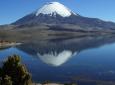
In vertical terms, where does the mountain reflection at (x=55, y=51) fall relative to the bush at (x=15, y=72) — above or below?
below

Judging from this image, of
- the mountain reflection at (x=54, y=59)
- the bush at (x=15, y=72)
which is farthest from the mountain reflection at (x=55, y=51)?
the bush at (x=15, y=72)

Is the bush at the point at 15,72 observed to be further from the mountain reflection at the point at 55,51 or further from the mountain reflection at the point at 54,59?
the mountain reflection at the point at 54,59

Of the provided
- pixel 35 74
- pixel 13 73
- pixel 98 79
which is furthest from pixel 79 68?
pixel 13 73

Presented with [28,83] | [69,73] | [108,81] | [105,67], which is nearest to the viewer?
[28,83]

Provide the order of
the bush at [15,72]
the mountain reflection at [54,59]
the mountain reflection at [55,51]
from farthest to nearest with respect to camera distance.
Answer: the mountain reflection at [55,51] < the mountain reflection at [54,59] < the bush at [15,72]

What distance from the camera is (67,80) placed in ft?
182

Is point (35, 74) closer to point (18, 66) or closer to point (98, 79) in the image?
point (98, 79)

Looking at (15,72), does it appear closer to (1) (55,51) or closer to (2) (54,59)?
(2) (54,59)

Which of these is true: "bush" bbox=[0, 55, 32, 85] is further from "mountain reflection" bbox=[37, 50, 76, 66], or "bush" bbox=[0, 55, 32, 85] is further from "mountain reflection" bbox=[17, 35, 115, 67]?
→ "mountain reflection" bbox=[37, 50, 76, 66]

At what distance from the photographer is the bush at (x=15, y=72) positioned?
3138 centimetres

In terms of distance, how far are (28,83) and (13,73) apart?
2013mm

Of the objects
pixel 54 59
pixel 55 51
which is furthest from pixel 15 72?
pixel 55 51

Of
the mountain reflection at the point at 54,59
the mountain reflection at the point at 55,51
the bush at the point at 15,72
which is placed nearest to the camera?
the bush at the point at 15,72

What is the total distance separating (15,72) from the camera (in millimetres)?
31922
